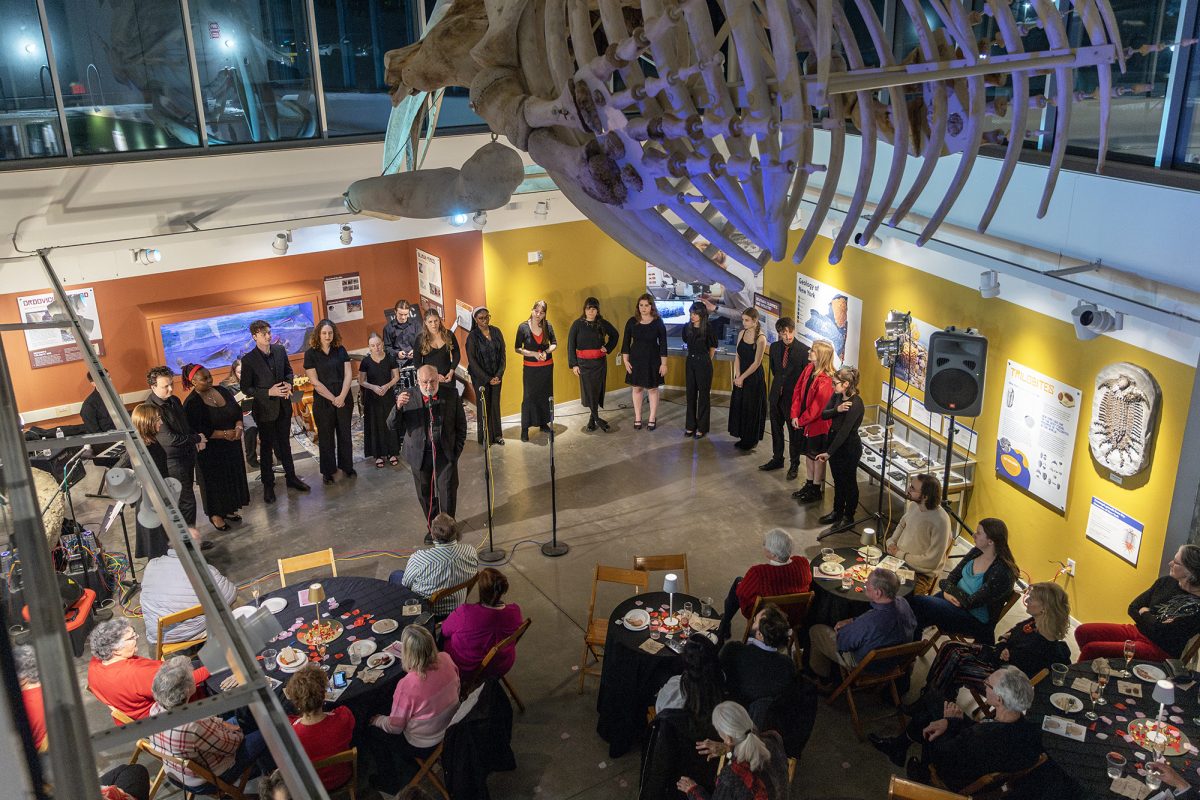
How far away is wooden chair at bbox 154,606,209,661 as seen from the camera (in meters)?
6.20

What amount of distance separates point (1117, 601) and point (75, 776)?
24.7 feet

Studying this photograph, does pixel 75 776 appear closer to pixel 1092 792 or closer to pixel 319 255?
pixel 1092 792

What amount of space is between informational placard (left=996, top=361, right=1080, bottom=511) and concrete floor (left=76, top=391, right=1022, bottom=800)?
1.46 metres

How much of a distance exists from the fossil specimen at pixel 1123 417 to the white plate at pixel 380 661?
4940mm

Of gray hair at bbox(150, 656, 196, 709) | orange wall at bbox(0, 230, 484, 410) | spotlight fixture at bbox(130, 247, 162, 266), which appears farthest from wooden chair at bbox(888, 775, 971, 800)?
spotlight fixture at bbox(130, 247, 162, 266)

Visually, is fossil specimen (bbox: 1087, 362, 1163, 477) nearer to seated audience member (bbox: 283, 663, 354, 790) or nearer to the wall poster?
the wall poster

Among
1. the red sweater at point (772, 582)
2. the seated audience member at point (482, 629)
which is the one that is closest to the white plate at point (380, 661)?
the seated audience member at point (482, 629)

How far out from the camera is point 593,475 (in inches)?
390

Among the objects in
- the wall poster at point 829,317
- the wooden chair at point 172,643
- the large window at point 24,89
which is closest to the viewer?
the wooden chair at point 172,643

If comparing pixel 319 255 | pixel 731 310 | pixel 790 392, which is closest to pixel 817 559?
pixel 790 392

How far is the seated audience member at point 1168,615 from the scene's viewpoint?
5.69m

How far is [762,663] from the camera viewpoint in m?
5.32

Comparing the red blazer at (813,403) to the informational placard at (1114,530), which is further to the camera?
the red blazer at (813,403)

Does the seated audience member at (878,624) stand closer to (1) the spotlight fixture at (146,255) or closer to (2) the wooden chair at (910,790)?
(2) the wooden chair at (910,790)
